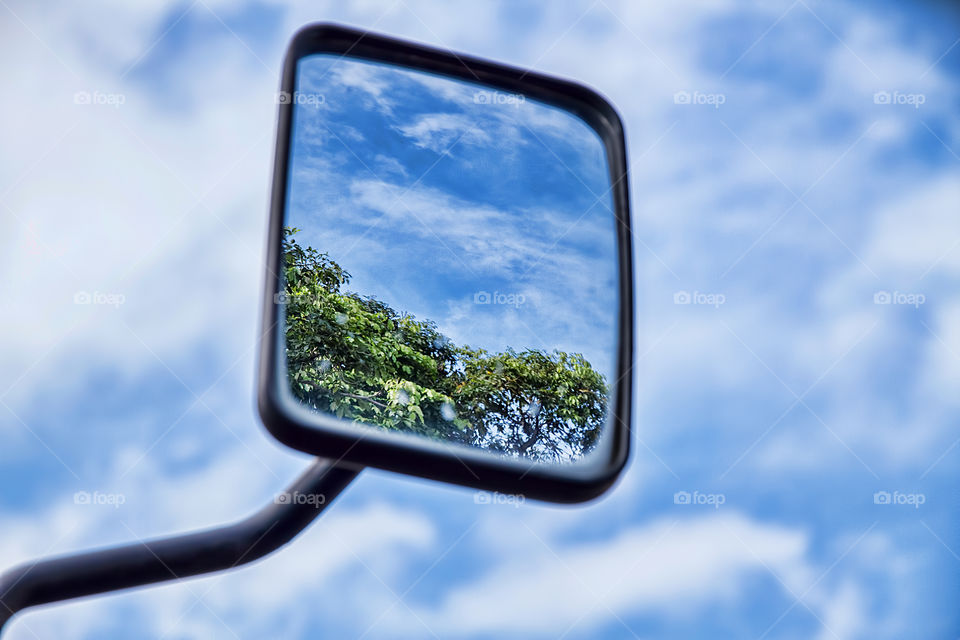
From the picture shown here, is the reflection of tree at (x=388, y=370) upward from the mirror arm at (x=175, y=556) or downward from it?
upward

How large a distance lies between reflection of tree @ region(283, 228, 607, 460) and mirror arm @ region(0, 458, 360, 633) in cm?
8

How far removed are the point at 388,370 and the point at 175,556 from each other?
308 mm

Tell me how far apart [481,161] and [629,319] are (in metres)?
0.32

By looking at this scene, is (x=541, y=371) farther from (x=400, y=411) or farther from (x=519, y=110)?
(x=519, y=110)

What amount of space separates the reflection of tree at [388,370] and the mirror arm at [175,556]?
8 cm

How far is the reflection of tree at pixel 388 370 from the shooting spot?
0.84 m

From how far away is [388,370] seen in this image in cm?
87

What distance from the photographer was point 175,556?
83 cm

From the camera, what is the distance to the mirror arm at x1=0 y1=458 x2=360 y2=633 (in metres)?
Answer: 0.83

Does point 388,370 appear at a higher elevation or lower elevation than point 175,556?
higher

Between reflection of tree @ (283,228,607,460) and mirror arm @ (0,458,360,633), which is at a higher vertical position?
reflection of tree @ (283,228,607,460)

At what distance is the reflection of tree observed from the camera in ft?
2.76

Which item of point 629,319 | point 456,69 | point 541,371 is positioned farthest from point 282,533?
point 456,69

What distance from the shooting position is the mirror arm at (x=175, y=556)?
83 centimetres
